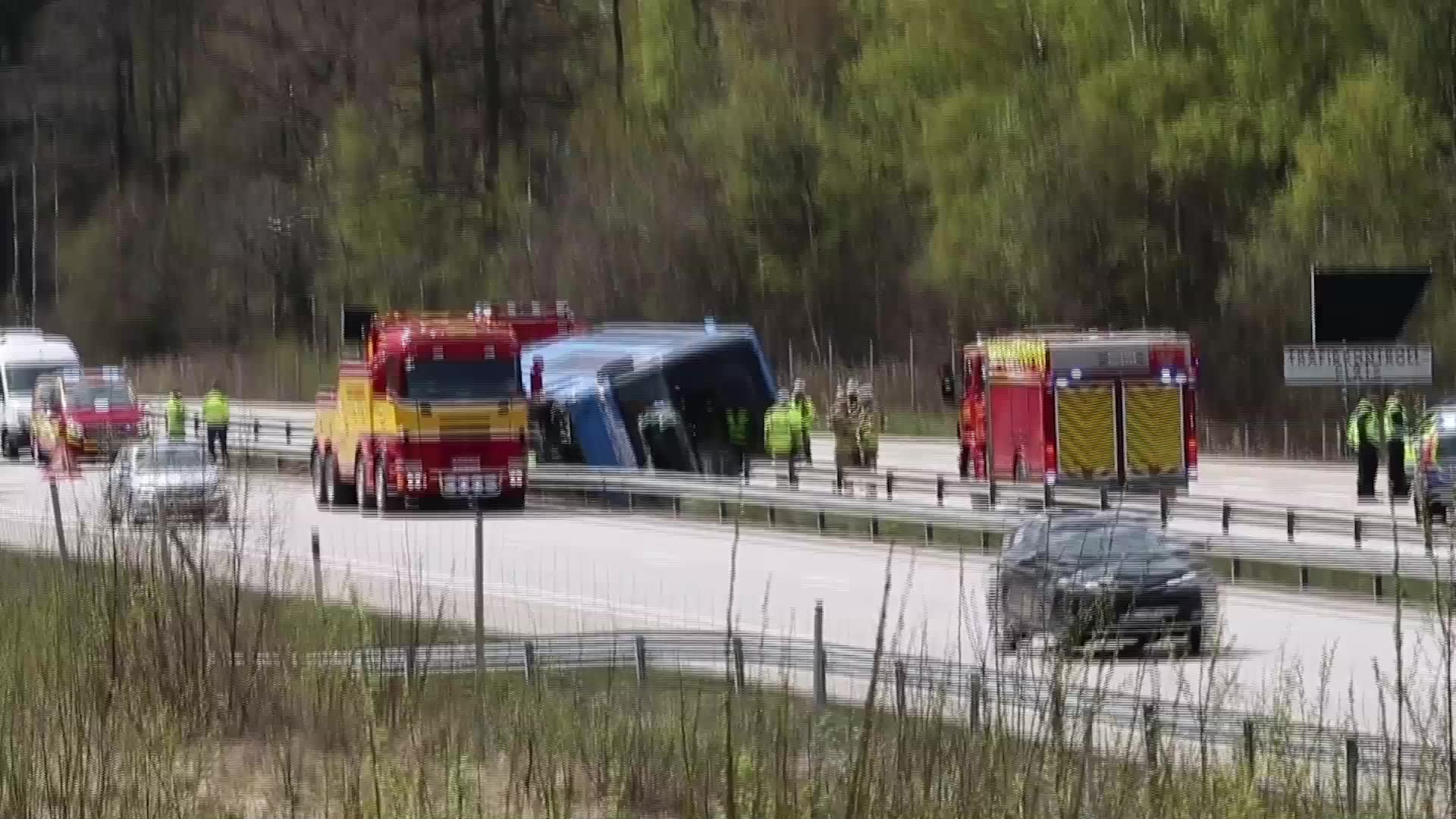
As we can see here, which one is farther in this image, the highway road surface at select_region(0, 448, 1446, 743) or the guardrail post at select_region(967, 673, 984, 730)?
the highway road surface at select_region(0, 448, 1446, 743)

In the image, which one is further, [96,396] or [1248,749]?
[96,396]

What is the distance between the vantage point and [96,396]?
53.6 meters

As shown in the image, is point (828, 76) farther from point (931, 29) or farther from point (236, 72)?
point (236, 72)

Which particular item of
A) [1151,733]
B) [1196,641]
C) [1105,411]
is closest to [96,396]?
[1105,411]

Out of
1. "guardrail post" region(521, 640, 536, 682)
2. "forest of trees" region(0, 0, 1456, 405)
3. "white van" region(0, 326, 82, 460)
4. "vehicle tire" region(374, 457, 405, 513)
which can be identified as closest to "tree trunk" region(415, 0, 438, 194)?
"forest of trees" region(0, 0, 1456, 405)

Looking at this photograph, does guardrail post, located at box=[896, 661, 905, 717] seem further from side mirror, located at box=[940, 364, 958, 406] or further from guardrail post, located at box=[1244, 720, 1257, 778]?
side mirror, located at box=[940, 364, 958, 406]

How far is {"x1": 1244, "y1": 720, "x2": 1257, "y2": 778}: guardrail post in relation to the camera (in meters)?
9.72

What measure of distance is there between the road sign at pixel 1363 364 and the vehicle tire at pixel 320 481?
28.3 metres

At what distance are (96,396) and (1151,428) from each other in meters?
24.4

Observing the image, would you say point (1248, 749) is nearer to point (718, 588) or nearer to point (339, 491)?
point (718, 588)

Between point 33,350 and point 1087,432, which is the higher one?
point 33,350

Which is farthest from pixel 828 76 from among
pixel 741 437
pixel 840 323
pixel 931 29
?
pixel 741 437

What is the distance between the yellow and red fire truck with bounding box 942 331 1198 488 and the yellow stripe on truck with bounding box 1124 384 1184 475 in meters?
0.01

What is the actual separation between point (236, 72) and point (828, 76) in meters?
27.1
